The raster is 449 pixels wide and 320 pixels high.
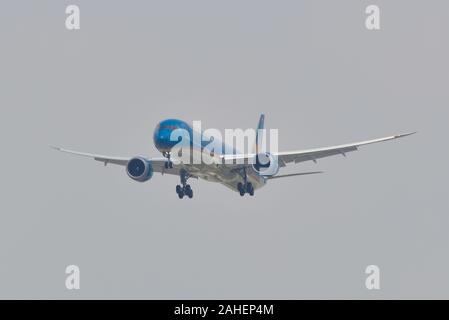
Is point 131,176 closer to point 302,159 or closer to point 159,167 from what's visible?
point 159,167

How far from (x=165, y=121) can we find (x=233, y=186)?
32.2 ft

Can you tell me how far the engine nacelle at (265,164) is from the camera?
264ft

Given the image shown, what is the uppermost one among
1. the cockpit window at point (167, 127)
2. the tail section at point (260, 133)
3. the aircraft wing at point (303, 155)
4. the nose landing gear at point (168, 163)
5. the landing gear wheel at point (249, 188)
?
the tail section at point (260, 133)

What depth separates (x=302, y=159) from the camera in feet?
274

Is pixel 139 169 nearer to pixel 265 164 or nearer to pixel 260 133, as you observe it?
pixel 265 164

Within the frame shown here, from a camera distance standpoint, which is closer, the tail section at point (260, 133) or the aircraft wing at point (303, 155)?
the aircraft wing at point (303, 155)

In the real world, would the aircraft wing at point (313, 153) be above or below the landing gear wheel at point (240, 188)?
above

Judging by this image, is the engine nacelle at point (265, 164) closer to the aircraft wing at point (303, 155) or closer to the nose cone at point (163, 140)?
the aircraft wing at point (303, 155)

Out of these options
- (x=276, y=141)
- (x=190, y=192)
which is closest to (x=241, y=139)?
(x=276, y=141)

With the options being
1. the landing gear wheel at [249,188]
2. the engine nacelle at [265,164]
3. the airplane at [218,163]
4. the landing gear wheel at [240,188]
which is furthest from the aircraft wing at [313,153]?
the landing gear wheel at [240,188]

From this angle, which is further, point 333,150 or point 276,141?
point 276,141

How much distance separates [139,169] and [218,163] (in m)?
6.57

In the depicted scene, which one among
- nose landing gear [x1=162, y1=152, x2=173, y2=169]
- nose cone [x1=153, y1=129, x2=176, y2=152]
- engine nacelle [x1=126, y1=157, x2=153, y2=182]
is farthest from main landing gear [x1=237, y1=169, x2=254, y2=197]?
nose cone [x1=153, y1=129, x2=176, y2=152]
